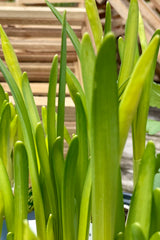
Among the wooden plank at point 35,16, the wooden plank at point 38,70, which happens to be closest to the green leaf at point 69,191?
the wooden plank at point 38,70

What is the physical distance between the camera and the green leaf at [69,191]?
24 cm

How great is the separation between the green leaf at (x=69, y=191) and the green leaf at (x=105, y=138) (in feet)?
0.10

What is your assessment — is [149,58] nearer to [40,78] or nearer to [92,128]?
[92,128]

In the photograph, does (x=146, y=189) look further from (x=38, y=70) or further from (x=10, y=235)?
(x=38, y=70)

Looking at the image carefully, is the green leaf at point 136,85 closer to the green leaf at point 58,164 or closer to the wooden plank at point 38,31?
the green leaf at point 58,164

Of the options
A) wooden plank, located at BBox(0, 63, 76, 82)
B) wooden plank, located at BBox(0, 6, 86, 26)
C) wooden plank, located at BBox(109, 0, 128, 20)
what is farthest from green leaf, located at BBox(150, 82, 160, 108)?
wooden plank, located at BBox(109, 0, 128, 20)

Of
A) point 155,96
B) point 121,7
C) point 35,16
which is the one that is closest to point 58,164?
point 155,96

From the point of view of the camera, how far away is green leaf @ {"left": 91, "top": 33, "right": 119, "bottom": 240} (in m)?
0.17

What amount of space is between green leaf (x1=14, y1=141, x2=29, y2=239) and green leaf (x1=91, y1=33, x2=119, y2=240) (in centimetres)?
6

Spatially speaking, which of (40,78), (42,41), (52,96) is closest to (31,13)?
(42,41)

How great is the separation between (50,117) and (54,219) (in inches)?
3.4

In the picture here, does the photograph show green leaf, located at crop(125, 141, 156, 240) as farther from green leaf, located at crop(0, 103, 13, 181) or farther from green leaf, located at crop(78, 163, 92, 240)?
green leaf, located at crop(0, 103, 13, 181)

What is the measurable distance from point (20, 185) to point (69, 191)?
0.12ft

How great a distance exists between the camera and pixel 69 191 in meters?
0.26
